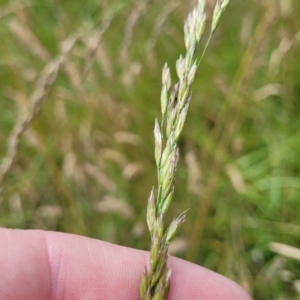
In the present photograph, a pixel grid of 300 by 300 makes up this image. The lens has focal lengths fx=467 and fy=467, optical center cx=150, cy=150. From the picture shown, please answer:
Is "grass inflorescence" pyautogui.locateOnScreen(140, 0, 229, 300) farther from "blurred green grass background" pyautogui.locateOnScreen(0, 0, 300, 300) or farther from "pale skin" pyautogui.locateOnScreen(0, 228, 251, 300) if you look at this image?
"blurred green grass background" pyautogui.locateOnScreen(0, 0, 300, 300)

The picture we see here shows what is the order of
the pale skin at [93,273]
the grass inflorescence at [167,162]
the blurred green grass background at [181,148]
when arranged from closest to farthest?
1. the grass inflorescence at [167,162]
2. the pale skin at [93,273]
3. the blurred green grass background at [181,148]

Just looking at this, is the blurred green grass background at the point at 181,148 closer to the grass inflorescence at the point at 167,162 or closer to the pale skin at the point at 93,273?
the pale skin at the point at 93,273

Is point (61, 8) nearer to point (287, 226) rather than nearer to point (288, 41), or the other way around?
point (288, 41)

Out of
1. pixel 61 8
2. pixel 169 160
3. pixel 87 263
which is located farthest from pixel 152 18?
pixel 169 160

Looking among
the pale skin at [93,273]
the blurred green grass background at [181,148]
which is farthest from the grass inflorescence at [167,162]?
the blurred green grass background at [181,148]

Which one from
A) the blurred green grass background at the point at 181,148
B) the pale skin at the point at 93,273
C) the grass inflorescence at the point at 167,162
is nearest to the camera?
the grass inflorescence at the point at 167,162

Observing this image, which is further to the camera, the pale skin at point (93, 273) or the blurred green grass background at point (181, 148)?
the blurred green grass background at point (181, 148)

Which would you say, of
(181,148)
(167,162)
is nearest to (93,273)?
(167,162)

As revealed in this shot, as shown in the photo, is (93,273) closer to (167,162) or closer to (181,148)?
(167,162)

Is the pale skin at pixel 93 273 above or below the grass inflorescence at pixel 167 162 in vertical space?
below
